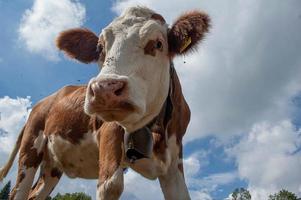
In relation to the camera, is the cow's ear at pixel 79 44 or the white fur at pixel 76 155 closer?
the cow's ear at pixel 79 44

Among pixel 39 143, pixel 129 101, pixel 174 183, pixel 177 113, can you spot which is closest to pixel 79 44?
pixel 177 113

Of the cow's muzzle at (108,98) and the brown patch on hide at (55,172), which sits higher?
the brown patch on hide at (55,172)

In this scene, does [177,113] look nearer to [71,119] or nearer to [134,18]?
[134,18]

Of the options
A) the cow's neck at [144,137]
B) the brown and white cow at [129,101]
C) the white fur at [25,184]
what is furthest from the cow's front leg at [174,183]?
the white fur at [25,184]

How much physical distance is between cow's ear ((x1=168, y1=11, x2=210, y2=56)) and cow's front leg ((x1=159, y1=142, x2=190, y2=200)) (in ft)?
4.61

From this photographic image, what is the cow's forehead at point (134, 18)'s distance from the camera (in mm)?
5043

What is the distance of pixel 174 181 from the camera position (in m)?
5.62

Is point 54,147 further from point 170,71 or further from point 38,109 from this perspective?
point 170,71

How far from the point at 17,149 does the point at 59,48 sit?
11.9ft

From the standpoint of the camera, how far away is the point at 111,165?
5000 millimetres

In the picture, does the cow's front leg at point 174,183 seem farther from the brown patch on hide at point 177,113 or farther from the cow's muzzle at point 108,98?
the cow's muzzle at point 108,98

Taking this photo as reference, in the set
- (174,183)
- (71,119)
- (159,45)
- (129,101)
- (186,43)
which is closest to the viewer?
(129,101)

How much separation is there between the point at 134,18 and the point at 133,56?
30.3 inches

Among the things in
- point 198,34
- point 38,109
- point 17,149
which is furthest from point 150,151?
point 17,149
